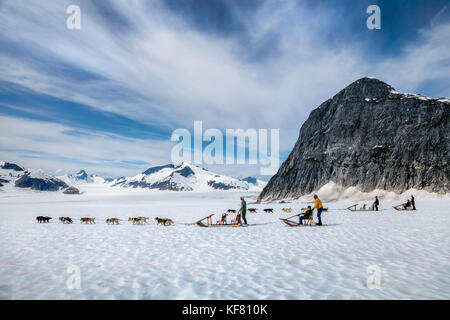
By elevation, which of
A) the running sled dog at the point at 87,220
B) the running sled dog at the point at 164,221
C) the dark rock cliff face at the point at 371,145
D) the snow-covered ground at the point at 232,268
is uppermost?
the dark rock cliff face at the point at 371,145

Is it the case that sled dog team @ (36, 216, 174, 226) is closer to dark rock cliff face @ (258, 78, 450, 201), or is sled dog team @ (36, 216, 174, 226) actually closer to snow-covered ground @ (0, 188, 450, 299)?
snow-covered ground @ (0, 188, 450, 299)

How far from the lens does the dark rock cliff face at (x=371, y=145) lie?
78.1 m

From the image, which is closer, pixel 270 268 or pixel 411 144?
pixel 270 268

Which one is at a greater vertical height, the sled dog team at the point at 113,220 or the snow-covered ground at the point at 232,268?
the snow-covered ground at the point at 232,268

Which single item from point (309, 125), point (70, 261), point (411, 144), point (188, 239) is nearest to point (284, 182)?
point (309, 125)

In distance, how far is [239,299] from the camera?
6.74 metres

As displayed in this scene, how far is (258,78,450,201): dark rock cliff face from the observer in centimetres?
7806

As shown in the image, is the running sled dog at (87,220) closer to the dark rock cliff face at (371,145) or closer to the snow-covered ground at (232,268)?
the snow-covered ground at (232,268)

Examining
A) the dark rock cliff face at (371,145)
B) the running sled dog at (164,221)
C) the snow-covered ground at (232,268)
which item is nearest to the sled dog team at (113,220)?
the running sled dog at (164,221)

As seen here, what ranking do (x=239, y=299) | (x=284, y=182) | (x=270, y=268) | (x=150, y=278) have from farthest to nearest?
1. (x=284, y=182)
2. (x=270, y=268)
3. (x=150, y=278)
4. (x=239, y=299)

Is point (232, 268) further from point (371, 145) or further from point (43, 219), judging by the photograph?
point (371, 145)
